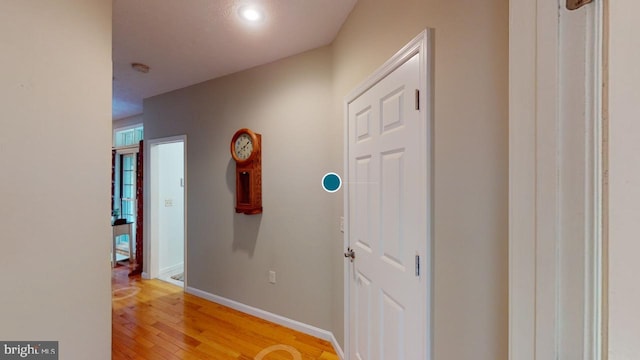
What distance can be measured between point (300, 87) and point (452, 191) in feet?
5.82

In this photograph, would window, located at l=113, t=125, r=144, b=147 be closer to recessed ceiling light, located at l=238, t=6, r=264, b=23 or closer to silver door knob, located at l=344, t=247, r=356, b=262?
recessed ceiling light, located at l=238, t=6, r=264, b=23

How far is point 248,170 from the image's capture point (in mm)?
2562

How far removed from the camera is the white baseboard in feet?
7.11

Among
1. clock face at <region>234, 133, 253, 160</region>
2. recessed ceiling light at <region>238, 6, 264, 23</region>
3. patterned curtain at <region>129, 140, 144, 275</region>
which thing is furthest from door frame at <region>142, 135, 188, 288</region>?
recessed ceiling light at <region>238, 6, 264, 23</region>

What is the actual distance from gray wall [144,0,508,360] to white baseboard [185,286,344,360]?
68mm

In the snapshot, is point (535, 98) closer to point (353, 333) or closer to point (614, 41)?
point (614, 41)

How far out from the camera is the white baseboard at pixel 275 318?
217 cm

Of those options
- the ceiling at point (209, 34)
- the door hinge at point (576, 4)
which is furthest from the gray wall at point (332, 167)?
the door hinge at point (576, 4)

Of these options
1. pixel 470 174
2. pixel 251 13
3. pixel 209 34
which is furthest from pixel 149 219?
pixel 470 174

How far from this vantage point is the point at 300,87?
2324 millimetres

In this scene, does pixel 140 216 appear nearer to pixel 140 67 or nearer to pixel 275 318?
pixel 140 67

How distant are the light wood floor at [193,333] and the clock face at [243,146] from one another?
1618 millimetres

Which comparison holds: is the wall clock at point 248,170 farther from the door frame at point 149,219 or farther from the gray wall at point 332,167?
the door frame at point 149,219

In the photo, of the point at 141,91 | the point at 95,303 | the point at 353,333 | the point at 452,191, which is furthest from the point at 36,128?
the point at 141,91
